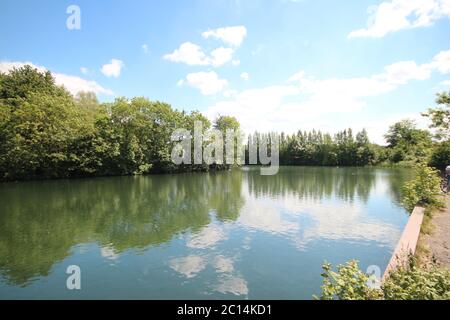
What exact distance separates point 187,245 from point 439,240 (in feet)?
25.9

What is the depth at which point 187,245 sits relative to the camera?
10375 mm

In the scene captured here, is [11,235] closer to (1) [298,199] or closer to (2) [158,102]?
(1) [298,199]

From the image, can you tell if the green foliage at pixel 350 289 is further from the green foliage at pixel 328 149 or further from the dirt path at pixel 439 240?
the green foliage at pixel 328 149

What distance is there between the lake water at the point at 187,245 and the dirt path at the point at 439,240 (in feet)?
4.11

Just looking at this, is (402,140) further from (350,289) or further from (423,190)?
(350,289)

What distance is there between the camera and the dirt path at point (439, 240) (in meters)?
7.39

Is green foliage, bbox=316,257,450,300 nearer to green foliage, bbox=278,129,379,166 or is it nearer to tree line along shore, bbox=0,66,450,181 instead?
tree line along shore, bbox=0,66,450,181

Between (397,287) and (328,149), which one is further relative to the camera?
(328,149)

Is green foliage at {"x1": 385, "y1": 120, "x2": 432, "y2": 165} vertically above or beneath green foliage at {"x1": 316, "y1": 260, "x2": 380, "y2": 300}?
above

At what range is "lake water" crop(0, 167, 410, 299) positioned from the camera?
7173mm

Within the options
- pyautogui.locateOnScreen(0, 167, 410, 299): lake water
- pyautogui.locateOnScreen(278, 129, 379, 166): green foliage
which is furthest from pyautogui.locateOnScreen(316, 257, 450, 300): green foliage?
pyautogui.locateOnScreen(278, 129, 379, 166): green foliage

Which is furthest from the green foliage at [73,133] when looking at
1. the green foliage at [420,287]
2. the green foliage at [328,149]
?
the green foliage at [328,149]

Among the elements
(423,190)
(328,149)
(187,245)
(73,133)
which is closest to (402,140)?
(328,149)

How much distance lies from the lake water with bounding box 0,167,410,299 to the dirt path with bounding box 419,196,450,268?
1251mm
